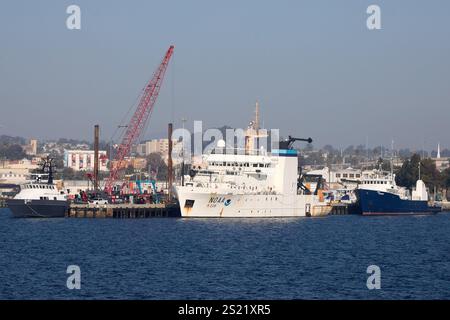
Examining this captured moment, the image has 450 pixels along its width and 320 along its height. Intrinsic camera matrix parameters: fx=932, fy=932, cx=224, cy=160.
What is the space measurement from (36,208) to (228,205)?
1996 cm

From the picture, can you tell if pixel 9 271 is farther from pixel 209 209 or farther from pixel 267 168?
pixel 267 168

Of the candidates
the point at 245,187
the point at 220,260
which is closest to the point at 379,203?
the point at 245,187

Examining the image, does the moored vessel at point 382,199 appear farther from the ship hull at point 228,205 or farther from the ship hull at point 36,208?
the ship hull at point 36,208

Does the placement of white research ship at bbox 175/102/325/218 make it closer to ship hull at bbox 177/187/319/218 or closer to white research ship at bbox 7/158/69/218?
ship hull at bbox 177/187/319/218

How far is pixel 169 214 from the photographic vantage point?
4245 inches

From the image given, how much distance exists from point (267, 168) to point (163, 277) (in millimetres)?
55536

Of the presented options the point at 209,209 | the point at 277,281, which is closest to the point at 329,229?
the point at 209,209

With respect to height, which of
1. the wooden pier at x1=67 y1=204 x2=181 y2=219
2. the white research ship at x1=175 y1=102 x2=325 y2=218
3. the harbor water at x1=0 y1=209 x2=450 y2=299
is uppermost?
the white research ship at x1=175 y1=102 x2=325 y2=218

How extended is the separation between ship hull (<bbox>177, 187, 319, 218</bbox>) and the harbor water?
4379 mm

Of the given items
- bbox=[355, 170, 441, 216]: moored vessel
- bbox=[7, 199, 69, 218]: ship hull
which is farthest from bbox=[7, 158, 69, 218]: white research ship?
bbox=[355, 170, 441, 216]: moored vessel

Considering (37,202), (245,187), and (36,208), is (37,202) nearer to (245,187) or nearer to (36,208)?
(36,208)

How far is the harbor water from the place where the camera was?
4091 centimetres

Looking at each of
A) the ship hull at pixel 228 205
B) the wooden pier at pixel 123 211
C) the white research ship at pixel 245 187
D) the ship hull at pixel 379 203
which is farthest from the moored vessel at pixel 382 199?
the wooden pier at pixel 123 211

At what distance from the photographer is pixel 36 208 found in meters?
96.6
